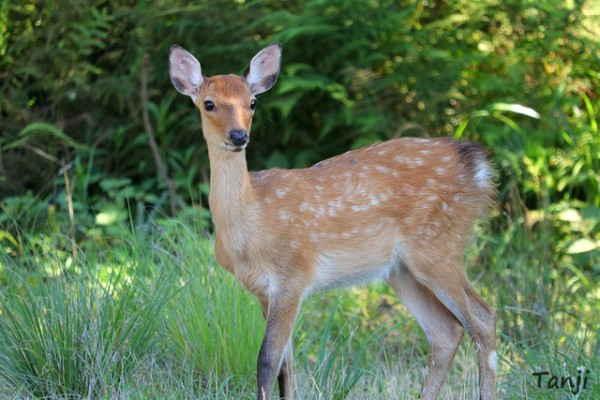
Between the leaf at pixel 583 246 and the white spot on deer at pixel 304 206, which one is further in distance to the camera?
the leaf at pixel 583 246

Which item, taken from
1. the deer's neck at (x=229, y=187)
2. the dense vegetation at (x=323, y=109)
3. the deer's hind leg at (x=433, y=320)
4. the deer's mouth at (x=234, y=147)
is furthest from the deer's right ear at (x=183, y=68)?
the deer's hind leg at (x=433, y=320)

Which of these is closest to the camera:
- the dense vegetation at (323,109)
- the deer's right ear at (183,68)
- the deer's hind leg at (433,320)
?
the deer's right ear at (183,68)

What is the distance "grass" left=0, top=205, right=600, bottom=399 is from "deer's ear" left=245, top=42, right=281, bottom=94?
38.9 inches

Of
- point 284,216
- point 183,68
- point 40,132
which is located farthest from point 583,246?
point 40,132

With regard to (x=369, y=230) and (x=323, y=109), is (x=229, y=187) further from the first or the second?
(x=323, y=109)

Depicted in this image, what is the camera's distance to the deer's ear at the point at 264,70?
4418mm

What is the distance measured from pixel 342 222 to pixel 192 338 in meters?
0.90

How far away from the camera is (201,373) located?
14.5ft

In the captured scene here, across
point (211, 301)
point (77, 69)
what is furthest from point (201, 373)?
point (77, 69)

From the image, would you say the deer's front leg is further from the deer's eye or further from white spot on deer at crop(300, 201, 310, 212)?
the deer's eye

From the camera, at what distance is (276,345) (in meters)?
4.09

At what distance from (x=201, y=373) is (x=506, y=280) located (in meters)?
1.95

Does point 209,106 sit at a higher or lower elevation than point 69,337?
higher

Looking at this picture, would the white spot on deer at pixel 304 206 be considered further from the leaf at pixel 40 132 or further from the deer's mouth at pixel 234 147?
the leaf at pixel 40 132
